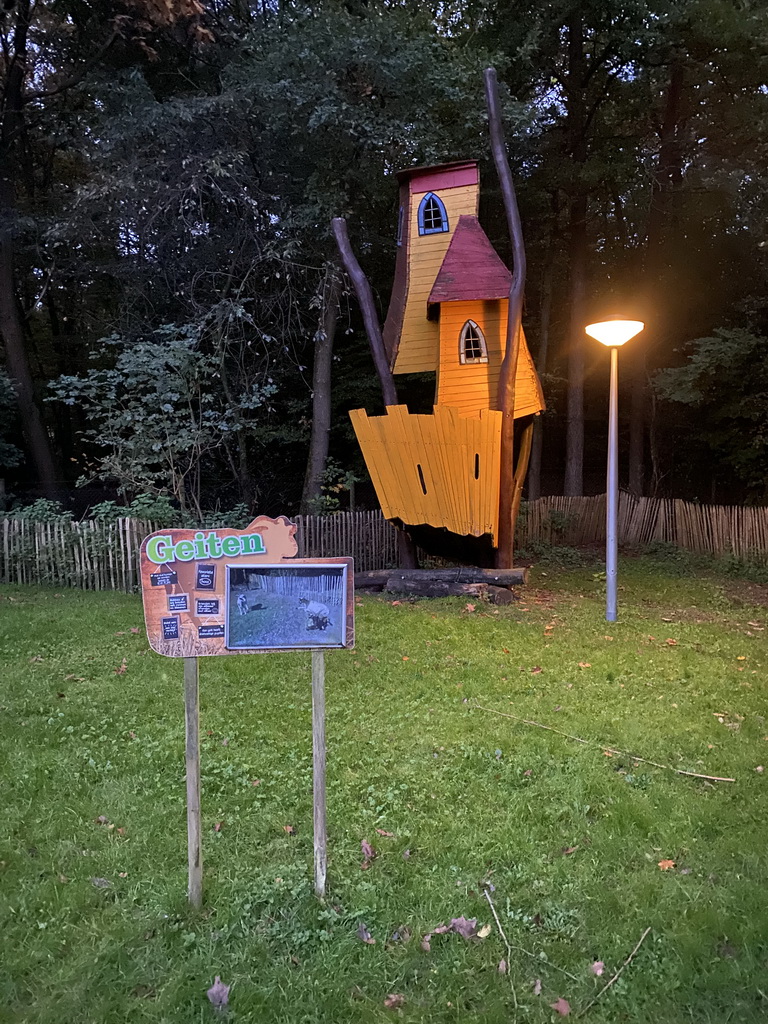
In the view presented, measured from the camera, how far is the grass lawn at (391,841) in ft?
8.92

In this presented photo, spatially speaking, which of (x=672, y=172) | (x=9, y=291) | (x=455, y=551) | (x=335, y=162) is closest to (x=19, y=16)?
(x=9, y=291)

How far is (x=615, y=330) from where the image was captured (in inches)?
345

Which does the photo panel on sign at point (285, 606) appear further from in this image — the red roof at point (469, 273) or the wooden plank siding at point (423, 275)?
the wooden plank siding at point (423, 275)

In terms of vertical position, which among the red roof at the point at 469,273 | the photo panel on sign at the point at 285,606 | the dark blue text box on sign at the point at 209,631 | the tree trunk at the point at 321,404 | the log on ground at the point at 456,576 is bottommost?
the log on ground at the point at 456,576

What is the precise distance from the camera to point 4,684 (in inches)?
244

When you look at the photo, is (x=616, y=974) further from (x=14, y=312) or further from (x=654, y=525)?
(x=14, y=312)

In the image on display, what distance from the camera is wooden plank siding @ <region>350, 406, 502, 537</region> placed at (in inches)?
392

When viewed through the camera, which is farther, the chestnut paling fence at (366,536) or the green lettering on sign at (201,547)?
the chestnut paling fence at (366,536)

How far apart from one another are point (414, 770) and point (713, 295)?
20875 mm

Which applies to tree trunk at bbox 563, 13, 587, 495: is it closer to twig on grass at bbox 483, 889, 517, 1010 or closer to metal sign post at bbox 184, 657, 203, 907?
twig on grass at bbox 483, 889, 517, 1010

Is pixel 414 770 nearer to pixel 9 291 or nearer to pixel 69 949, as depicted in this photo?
pixel 69 949

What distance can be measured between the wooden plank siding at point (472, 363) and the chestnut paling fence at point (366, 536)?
3248mm

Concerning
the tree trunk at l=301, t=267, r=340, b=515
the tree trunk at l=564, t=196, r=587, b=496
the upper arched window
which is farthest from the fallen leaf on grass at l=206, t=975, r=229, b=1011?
the tree trunk at l=564, t=196, r=587, b=496

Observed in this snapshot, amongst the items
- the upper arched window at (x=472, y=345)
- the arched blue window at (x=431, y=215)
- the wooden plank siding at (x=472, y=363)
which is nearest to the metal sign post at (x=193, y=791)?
the wooden plank siding at (x=472, y=363)
